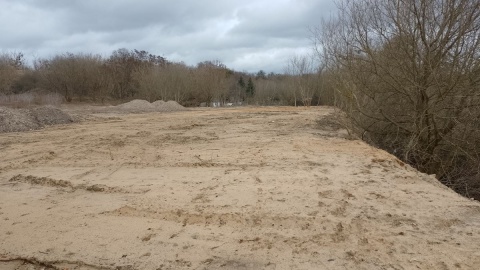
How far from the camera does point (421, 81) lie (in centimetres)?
1035

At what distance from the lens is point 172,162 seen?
8664 mm

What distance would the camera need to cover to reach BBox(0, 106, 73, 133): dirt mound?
15.3 meters

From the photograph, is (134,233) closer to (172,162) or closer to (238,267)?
(238,267)

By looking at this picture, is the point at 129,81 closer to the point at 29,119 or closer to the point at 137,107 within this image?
the point at 137,107

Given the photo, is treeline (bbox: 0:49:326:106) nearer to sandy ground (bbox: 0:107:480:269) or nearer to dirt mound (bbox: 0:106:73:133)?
dirt mound (bbox: 0:106:73:133)

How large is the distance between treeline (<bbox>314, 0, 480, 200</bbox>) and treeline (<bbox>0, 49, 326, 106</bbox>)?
2606 cm

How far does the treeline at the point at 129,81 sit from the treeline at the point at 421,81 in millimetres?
26057

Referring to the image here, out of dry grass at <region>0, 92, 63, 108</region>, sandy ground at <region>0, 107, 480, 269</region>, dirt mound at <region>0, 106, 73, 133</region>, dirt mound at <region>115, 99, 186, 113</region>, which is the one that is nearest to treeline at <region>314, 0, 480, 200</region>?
sandy ground at <region>0, 107, 480, 269</region>

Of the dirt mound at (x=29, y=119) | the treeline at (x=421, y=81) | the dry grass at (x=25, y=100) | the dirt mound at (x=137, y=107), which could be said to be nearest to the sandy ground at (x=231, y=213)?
the treeline at (x=421, y=81)

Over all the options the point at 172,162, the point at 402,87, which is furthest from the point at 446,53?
the point at 172,162

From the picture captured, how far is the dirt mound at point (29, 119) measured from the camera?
15.3 m

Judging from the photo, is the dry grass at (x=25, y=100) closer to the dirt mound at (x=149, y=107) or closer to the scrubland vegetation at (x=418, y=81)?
the dirt mound at (x=149, y=107)

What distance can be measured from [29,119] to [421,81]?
48.7ft

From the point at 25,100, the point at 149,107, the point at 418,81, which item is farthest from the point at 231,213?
the point at 25,100
